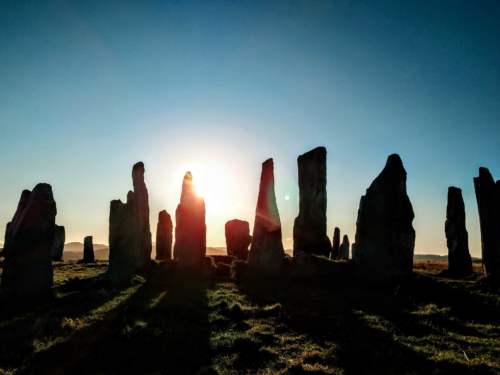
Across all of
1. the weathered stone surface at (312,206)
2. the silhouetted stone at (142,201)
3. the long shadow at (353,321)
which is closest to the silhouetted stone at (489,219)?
the long shadow at (353,321)

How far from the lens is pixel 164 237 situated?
44094mm

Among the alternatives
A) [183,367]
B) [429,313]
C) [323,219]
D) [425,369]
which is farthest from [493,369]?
[323,219]

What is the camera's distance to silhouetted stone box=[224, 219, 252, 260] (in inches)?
1842

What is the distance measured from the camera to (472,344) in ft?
41.3

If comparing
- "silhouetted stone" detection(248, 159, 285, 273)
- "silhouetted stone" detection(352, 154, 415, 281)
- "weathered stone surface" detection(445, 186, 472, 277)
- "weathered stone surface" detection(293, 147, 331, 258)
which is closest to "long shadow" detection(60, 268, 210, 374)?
"silhouetted stone" detection(248, 159, 285, 273)

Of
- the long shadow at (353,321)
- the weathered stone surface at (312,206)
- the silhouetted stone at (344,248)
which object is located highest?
the weathered stone surface at (312,206)

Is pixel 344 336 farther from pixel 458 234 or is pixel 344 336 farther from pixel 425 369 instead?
pixel 458 234

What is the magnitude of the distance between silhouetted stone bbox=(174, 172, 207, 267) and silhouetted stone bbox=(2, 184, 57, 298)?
10.6 m

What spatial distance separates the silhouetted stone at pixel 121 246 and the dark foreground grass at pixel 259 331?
233 centimetres

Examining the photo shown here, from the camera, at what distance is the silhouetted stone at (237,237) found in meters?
46.8

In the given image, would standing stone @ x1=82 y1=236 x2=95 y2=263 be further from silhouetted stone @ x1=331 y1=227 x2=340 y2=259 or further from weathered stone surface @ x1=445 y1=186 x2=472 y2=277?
weathered stone surface @ x1=445 y1=186 x2=472 y2=277

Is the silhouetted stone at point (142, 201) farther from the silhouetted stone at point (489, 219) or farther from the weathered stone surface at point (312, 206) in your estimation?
the silhouetted stone at point (489, 219)

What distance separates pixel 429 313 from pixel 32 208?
19.1 m

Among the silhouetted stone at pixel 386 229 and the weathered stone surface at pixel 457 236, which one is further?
the weathered stone surface at pixel 457 236
